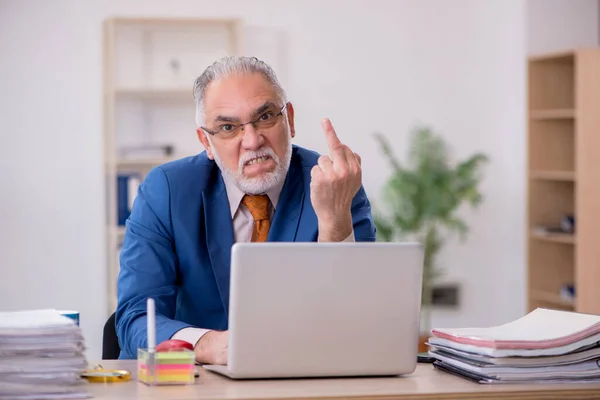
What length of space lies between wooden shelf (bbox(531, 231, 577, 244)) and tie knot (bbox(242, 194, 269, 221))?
11.3 ft

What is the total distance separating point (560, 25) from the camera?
6047 mm

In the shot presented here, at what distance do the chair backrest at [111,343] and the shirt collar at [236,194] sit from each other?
42 centimetres

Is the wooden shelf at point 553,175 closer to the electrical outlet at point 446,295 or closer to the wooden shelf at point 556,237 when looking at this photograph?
the wooden shelf at point 556,237

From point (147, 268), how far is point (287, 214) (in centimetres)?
39

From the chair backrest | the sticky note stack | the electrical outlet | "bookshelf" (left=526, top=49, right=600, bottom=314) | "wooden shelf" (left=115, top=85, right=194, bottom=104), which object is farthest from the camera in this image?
the electrical outlet

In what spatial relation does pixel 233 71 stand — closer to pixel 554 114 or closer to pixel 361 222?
pixel 361 222

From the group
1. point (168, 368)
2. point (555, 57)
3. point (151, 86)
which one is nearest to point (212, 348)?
point (168, 368)

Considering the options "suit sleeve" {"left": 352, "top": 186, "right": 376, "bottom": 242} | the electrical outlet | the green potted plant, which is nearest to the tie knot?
"suit sleeve" {"left": 352, "top": 186, "right": 376, "bottom": 242}

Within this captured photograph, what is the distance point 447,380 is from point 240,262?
46 cm

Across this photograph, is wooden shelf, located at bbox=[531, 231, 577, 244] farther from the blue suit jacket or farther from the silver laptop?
the silver laptop

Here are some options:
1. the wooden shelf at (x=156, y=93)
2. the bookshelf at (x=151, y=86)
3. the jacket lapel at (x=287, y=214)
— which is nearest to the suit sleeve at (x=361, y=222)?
the jacket lapel at (x=287, y=214)

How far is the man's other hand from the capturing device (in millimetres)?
2015

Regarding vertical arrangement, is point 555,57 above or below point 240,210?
above

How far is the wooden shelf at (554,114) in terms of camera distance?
18.7 feet
